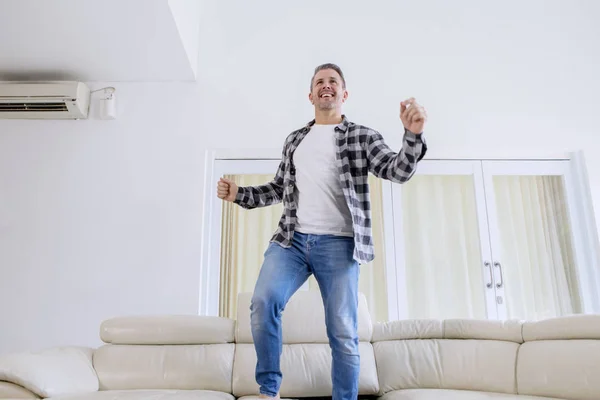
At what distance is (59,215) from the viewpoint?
118 inches

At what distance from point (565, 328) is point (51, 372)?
197cm

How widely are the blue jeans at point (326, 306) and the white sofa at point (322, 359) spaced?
0.35 metres

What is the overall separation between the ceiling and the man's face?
48.1 inches

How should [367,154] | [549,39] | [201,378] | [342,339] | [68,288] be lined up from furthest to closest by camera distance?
[549,39]
[68,288]
[201,378]
[367,154]
[342,339]

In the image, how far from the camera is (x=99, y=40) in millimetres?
2777

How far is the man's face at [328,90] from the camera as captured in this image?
1.74 m

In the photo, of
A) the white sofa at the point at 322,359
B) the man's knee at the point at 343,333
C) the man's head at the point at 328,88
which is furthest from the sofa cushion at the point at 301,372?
the man's head at the point at 328,88

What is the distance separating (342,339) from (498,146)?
2.15 metres

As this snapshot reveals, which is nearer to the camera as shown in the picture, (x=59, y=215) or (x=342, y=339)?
(x=342, y=339)

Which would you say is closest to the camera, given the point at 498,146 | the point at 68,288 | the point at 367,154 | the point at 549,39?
the point at 367,154

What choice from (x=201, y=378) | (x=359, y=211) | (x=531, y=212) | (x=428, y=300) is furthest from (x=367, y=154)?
(x=531, y=212)

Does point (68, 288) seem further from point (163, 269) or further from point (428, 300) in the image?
point (428, 300)

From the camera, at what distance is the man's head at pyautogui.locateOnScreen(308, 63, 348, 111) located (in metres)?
1.74

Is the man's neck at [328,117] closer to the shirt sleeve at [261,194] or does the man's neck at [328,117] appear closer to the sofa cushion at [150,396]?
the shirt sleeve at [261,194]
